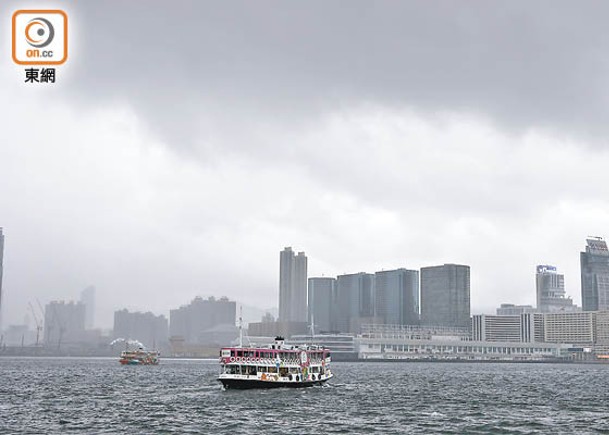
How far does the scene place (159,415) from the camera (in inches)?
4218

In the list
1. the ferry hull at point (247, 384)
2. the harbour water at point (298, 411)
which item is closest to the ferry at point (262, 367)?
the ferry hull at point (247, 384)

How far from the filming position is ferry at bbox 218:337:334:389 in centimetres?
14738

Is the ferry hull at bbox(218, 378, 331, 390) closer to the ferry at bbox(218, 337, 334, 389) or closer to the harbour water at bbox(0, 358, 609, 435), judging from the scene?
the ferry at bbox(218, 337, 334, 389)

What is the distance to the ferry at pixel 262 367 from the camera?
147375 mm

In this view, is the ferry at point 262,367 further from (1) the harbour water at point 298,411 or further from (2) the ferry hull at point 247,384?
(1) the harbour water at point 298,411

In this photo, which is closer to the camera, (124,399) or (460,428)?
(460,428)

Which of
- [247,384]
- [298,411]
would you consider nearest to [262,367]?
[247,384]

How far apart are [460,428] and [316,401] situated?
3891 centimetres

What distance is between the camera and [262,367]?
5856 inches

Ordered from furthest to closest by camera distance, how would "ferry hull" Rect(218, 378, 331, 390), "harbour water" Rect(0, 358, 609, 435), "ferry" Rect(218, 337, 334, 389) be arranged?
1. "ferry" Rect(218, 337, 334, 389)
2. "ferry hull" Rect(218, 378, 331, 390)
3. "harbour water" Rect(0, 358, 609, 435)

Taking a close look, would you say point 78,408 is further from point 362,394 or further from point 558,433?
point 558,433

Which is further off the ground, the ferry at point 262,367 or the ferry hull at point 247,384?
the ferry at point 262,367

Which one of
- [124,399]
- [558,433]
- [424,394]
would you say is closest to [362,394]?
[424,394]

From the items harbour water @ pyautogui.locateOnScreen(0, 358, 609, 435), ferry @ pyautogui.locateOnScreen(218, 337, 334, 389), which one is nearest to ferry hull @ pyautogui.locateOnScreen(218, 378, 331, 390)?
ferry @ pyautogui.locateOnScreen(218, 337, 334, 389)
